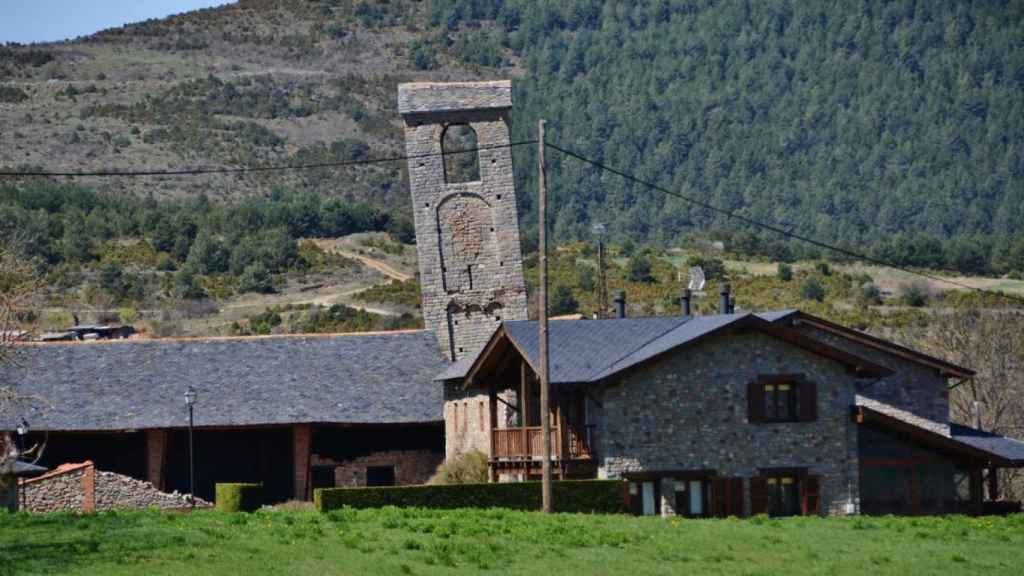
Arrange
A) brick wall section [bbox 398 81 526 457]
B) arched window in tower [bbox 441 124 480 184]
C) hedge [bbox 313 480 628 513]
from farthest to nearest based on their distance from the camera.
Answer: arched window in tower [bbox 441 124 480 184]
brick wall section [bbox 398 81 526 457]
hedge [bbox 313 480 628 513]

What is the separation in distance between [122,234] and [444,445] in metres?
63.5

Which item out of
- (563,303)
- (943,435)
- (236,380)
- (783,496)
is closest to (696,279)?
(563,303)

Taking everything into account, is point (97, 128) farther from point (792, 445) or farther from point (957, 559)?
point (957, 559)

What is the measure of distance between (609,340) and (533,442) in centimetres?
316

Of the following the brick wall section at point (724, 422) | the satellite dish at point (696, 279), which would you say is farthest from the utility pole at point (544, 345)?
the satellite dish at point (696, 279)

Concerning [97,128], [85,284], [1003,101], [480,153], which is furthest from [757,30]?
[480,153]

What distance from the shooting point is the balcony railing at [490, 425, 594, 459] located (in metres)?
47.3

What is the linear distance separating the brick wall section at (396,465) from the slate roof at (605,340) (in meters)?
9.96

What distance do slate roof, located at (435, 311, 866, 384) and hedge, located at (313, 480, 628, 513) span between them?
3.34 m

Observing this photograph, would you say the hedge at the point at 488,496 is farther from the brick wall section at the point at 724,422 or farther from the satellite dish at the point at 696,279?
the satellite dish at the point at 696,279

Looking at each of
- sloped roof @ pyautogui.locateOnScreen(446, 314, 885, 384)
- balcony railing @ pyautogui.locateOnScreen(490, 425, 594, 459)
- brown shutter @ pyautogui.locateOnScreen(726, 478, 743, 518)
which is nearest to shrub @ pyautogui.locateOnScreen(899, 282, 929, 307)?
sloped roof @ pyautogui.locateOnScreen(446, 314, 885, 384)

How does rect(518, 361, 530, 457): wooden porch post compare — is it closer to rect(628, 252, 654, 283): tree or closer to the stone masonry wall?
the stone masonry wall

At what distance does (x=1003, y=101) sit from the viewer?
564ft

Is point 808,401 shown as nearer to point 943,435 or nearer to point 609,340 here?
point 943,435
